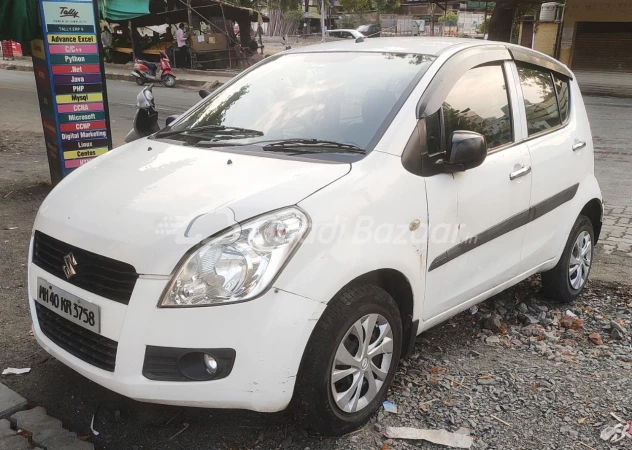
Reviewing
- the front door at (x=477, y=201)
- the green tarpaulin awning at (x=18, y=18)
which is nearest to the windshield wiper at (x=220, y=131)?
the front door at (x=477, y=201)

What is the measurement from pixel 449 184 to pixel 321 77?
102 cm

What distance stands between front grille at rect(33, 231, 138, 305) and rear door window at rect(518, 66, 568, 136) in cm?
256

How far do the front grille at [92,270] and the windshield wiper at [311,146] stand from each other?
99cm

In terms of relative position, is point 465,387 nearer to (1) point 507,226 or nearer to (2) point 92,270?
(1) point 507,226

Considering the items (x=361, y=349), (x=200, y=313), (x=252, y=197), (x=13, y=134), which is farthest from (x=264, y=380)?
(x=13, y=134)

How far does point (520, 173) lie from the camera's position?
3.39 meters

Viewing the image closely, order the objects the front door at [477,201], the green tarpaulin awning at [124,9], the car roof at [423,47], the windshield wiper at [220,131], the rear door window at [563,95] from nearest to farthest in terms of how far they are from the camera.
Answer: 1. the front door at [477,201]
2. the windshield wiper at [220,131]
3. the car roof at [423,47]
4. the rear door window at [563,95]
5. the green tarpaulin awning at [124,9]

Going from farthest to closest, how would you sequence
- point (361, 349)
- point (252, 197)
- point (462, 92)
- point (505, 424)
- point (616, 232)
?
point (616, 232) < point (462, 92) < point (505, 424) < point (361, 349) < point (252, 197)

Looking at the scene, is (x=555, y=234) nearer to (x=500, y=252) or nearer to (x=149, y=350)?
(x=500, y=252)

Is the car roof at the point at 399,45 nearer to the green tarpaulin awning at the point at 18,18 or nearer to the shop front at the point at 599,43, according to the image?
the green tarpaulin awning at the point at 18,18

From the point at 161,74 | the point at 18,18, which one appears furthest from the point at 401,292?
the point at 161,74

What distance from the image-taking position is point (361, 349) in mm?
2660

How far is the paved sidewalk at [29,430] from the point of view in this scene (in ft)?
8.44

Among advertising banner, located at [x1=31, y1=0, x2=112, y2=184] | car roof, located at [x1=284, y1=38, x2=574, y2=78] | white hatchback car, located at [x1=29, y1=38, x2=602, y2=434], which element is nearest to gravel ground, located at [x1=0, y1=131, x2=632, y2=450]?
white hatchback car, located at [x1=29, y1=38, x2=602, y2=434]
